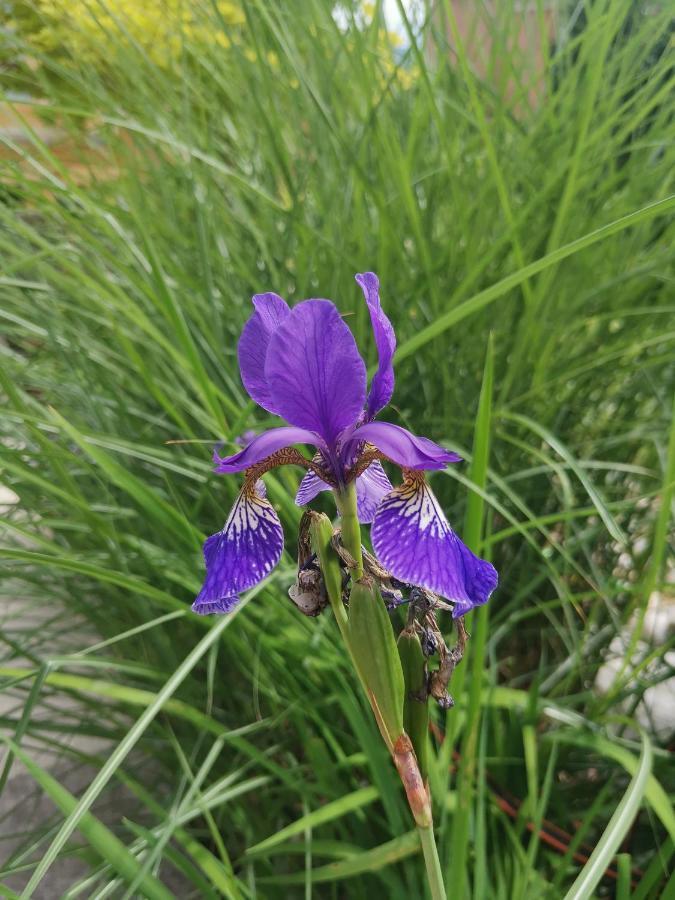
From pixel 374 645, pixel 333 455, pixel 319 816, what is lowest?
pixel 319 816

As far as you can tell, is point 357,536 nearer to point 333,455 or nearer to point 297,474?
point 333,455

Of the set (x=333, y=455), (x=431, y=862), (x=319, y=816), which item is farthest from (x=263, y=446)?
(x=319, y=816)

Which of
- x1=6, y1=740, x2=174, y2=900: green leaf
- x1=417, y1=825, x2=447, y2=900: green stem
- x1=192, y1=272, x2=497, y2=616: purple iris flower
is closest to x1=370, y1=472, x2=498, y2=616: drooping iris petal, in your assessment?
x1=192, y1=272, x2=497, y2=616: purple iris flower

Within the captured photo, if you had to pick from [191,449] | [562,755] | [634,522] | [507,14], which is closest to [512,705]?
[562,755]

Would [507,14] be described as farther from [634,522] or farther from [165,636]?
[165,636]

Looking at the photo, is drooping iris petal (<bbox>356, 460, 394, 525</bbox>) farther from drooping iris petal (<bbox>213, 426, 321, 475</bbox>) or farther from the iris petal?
drooping iris petal (<bbox>213, 426, 321, 475</bbox>)

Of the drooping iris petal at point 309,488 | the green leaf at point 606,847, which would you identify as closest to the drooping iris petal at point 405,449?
the drooping iris petal at point 309,488
